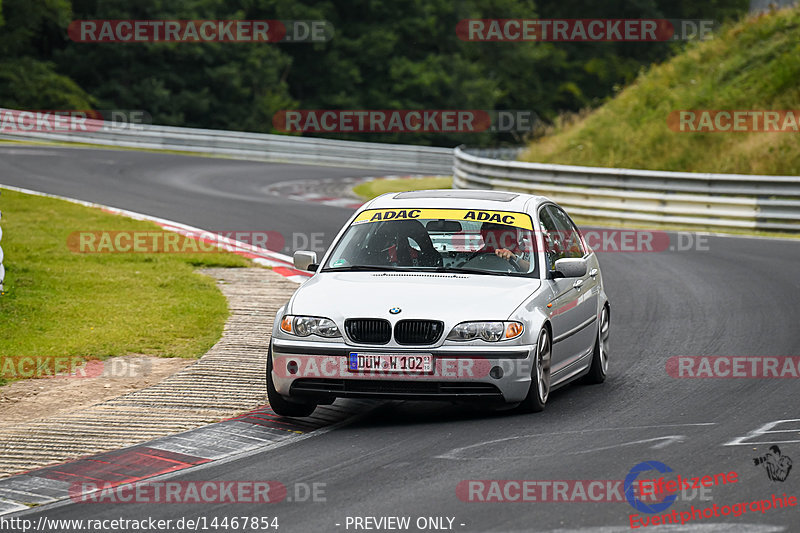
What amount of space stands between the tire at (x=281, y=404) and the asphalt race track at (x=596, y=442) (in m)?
0.44

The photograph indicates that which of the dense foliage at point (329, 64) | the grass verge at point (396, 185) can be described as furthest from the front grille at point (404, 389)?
the dense foliage at point (329, 64)

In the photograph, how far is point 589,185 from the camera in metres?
24.2

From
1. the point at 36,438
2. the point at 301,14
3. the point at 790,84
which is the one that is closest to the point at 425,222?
the point at 36,438

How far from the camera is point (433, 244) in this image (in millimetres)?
9648

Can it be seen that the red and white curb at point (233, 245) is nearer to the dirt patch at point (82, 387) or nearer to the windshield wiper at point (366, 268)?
the dirt patch at point (82, 387)

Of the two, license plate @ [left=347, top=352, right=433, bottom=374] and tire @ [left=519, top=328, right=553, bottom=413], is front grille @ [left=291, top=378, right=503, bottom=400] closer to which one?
license plate @ [left=347, top=352, right=433, bottom=374]

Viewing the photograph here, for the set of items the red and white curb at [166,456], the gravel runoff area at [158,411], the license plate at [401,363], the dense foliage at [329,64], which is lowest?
the red and white curb at [166,456]

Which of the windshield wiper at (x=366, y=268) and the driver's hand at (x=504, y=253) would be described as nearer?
the windshield wiper at (x=366, y=268)

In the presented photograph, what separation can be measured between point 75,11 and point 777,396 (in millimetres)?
48935

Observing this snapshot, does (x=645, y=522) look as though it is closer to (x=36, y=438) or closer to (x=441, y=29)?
(x=36, y=438)

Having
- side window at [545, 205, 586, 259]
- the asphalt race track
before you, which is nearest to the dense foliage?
the asphalt race track

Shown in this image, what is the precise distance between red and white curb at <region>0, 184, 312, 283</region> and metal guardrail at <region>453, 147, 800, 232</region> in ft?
25.6

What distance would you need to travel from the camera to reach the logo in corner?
687 cm

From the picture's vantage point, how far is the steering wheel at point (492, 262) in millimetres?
9188
